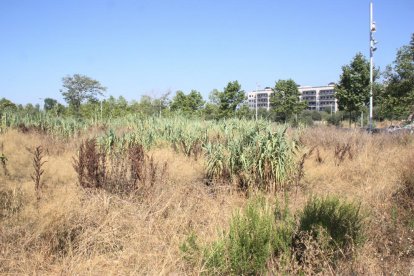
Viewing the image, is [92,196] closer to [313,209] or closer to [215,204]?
[215,204]

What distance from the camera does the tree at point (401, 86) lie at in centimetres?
732

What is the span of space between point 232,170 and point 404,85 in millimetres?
4077

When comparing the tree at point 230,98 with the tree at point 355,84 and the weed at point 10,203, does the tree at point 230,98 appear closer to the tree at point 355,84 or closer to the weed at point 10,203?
the tree at point 355,84

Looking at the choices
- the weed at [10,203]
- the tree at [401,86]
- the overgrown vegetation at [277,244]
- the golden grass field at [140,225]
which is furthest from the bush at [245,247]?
the tree at [401,86]

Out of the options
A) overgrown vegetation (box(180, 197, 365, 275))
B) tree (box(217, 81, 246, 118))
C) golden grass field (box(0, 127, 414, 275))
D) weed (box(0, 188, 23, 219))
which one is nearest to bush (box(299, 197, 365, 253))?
overgrown vegetation (box(180, 197, 365, 275))

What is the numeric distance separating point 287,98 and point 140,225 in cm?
3138

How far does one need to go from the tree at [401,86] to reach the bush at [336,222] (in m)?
4.29

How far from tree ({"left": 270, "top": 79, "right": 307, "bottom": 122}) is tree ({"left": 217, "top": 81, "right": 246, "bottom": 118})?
11.9ft

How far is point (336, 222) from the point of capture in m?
4.12

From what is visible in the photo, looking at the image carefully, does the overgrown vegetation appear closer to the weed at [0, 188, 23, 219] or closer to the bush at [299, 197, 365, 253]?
the bush at [299, 197, 365, 253]

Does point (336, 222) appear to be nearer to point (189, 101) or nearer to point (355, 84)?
point (355, 84)

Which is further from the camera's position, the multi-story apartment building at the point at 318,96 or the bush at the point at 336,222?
the multi-story apartment building at the point at 318,96

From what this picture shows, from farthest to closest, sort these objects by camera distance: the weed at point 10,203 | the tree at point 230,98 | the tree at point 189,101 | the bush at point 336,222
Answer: the tree at point 189,101
the tree at point 230,98
the weed at point 10,203
the bush at point 336,222

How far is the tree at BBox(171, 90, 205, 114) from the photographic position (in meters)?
34.8
